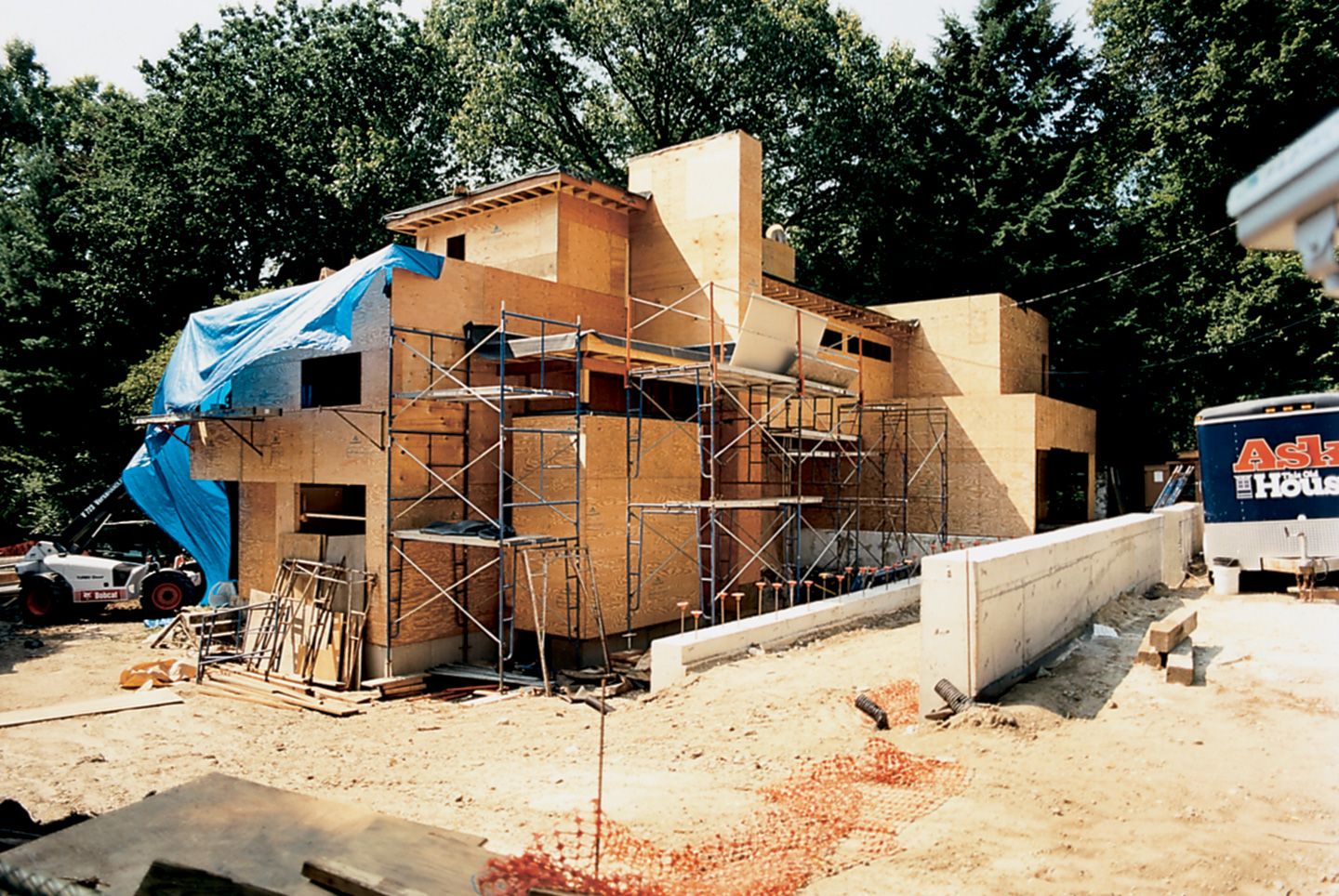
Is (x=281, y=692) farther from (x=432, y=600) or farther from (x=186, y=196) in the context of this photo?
(x=186, y=196)

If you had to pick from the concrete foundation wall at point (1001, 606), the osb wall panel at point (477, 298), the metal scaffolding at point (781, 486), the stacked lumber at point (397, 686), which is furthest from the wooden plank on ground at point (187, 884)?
the osb wall panel at point (477, 298)

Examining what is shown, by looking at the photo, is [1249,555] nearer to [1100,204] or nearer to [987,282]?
[987,282]

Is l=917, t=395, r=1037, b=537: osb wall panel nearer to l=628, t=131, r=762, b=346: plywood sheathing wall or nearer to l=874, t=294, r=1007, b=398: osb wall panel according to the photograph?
l=874, t=294, r=1007, b=398: osb wall panel

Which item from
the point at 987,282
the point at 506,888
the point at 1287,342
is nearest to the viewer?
the point at 506,888

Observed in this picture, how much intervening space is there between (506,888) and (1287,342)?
27987mm

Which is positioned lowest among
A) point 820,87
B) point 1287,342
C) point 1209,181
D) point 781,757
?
point 781,757

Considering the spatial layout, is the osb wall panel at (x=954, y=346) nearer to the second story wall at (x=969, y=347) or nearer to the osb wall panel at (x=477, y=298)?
the second story wall at (x=969, y=347)

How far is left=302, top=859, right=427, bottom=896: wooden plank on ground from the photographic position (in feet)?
10.7

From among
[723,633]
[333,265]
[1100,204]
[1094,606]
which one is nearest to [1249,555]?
[1094,606]

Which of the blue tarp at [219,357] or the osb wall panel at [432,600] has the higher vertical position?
the blue tarp at [219,357]

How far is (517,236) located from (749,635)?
10.7 metres

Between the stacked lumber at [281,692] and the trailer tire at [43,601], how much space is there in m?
8.80

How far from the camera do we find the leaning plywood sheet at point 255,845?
11.6ft

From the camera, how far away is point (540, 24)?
102ft
